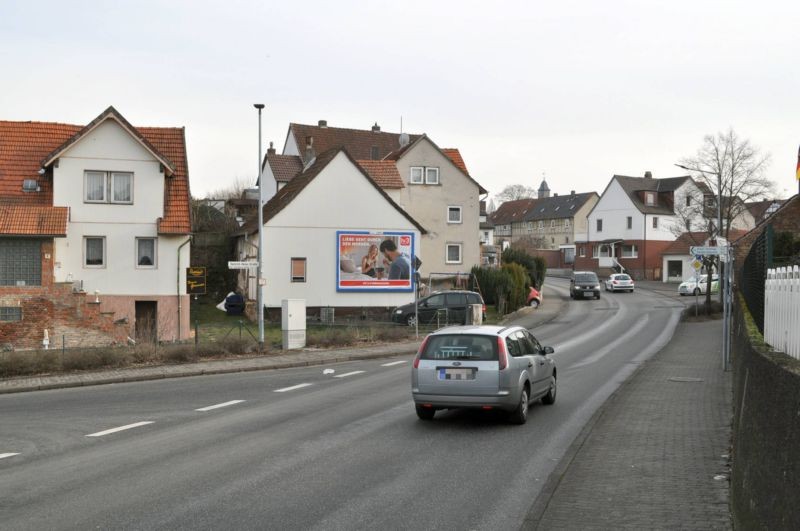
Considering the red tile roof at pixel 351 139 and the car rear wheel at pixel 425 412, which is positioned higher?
the red tile roof at pixel 351 139

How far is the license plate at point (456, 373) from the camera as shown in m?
13.4

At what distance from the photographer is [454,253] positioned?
177ft

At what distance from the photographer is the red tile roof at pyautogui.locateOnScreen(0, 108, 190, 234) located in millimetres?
34656

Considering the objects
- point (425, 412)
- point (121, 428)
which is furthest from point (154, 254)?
point (425, 412)

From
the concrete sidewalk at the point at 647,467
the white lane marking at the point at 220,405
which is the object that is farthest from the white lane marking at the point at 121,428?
the concrete sidewalk at the point at 647,467

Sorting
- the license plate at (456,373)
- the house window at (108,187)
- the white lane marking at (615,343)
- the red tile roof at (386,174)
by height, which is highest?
the red tile roof at (386,174)

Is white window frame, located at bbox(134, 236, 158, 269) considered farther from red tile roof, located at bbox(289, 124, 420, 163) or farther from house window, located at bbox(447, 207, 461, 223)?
red tile roof, located at bbox(289, 124, 420, 163)

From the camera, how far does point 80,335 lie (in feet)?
98.8

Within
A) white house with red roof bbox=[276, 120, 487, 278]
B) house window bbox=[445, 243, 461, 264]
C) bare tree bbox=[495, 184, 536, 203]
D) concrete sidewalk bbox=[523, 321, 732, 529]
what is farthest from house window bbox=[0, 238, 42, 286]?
bare tree bbox=[495, 184, 536, 203]

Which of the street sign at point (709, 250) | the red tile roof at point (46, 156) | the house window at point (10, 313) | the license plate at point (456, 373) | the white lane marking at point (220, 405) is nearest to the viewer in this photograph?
the license plate at point (456, 373)

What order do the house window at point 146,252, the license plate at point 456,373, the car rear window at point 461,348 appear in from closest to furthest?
the license plate at point 456,373, the car rear window at point 461,348, the house window at point 146,252

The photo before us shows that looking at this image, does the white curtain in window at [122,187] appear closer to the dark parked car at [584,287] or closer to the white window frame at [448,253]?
the white window frame at [448,253]

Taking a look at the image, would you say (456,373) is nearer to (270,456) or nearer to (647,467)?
(270,456)

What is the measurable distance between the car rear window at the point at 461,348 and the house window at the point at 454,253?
131 feet
